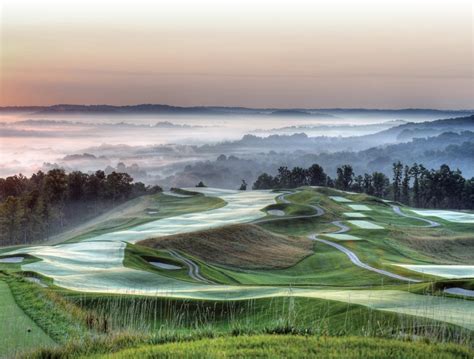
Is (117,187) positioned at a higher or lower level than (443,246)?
Answer: lower

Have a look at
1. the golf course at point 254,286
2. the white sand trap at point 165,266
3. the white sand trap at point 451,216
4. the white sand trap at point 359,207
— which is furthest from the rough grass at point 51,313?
the white sand trap at point 451,216

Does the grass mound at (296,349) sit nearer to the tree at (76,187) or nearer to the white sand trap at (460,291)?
the white sand trap at (460,291)

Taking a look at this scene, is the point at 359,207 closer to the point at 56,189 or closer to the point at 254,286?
the point at 56,189

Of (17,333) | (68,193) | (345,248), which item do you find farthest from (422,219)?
(17,333)

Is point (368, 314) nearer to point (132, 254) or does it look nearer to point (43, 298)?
point (43, 298)

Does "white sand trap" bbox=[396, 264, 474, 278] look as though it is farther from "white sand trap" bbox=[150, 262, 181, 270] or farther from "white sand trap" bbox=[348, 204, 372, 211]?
"white sand trap" bbox=[348, 204, 372, 211]

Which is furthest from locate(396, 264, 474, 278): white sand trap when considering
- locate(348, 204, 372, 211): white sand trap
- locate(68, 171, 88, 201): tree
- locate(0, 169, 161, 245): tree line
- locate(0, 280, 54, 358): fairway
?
locate(68, 171, 88, 201): tree

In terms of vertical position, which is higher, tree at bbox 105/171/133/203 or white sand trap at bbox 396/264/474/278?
white sand trap at bbox 396/264/474/278
